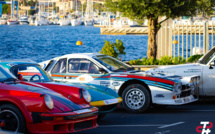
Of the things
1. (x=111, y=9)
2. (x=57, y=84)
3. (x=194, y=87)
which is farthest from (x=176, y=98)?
(x=111, y=9)

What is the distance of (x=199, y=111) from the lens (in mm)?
12359

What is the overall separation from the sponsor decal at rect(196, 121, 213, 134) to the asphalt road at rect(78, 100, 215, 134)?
0.08 metres

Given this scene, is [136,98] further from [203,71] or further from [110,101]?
[203,71]

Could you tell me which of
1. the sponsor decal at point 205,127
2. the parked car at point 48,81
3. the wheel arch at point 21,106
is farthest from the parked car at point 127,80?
the wheel arch at point 21,106

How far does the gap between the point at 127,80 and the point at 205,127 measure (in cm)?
291

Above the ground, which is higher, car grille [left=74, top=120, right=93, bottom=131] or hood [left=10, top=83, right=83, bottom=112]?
hood [left=10, top=83, right=83, bottom=112]

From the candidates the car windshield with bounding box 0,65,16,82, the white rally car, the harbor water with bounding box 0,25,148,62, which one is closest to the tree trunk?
the white rally car

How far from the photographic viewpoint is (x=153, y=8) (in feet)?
66.5

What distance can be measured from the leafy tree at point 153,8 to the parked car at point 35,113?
12.5 meters

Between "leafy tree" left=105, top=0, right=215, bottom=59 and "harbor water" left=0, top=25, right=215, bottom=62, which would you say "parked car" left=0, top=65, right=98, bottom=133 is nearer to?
"leafy tree" left=105, top=0, right=215, bottom=59

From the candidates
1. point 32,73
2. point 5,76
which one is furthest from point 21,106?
point 32,73

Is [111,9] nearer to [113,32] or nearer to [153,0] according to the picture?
[153,0]

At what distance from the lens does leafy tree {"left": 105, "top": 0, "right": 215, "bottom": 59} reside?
20.3 metres

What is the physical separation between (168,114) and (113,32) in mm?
89303
